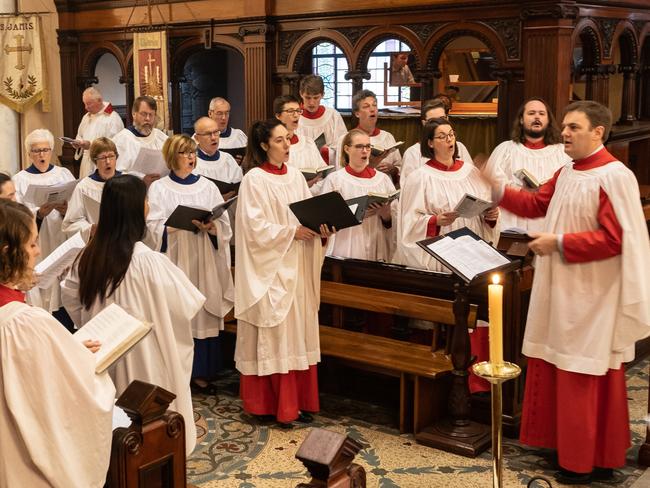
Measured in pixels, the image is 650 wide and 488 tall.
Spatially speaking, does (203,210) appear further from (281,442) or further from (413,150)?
(413,150)

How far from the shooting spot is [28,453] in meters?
3.15

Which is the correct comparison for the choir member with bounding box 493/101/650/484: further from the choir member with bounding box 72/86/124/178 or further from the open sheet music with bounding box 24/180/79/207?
the choir member with bounding box 72/86/124/178

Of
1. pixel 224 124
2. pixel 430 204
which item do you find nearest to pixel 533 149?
pixel 430 204

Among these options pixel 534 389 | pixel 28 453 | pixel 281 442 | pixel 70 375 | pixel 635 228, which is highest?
pixel 635 228

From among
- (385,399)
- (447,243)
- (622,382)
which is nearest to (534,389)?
(622,382)

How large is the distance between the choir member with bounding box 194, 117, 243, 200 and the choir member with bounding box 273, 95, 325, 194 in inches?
21.2

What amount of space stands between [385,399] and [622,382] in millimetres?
1936

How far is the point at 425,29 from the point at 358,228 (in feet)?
11.1

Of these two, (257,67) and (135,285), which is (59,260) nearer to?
(135,285)

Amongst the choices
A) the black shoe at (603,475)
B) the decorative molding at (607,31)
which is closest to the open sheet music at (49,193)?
the black shoe at (603,475)

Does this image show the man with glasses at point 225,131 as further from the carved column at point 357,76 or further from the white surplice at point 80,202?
the white surplice at point 80,202

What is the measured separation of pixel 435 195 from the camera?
6.25 meters

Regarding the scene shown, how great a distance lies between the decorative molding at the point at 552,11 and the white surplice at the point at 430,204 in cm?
272

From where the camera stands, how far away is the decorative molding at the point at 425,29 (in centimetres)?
947
